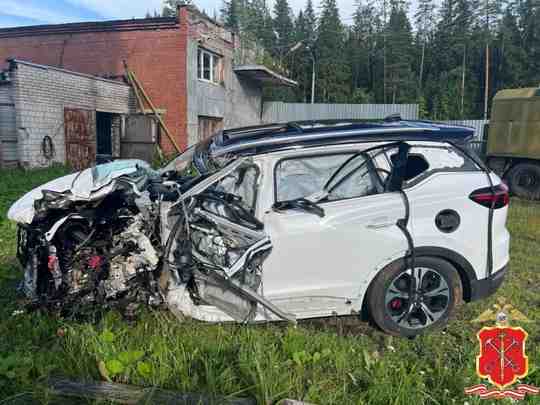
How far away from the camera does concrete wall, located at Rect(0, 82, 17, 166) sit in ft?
34.6

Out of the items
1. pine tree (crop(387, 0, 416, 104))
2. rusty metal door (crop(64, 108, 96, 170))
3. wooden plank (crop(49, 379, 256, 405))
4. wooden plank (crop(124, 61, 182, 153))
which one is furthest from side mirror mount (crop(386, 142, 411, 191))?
pine tree (crop(387, 0, 416, 104))

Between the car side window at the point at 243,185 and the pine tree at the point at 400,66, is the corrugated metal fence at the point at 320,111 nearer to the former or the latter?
the car side window at the point at 243,185

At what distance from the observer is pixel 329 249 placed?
3.01 m

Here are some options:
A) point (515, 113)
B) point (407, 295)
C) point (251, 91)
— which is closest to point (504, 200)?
point (407, 295)

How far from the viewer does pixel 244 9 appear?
Result: 5856cm

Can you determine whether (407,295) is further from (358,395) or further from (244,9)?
(244,9)

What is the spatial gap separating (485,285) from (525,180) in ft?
27.5

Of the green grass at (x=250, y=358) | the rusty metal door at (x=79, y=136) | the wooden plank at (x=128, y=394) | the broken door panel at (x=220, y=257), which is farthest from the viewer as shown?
the rusty metal door at (x=79, y=136)

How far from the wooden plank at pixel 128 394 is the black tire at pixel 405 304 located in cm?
127

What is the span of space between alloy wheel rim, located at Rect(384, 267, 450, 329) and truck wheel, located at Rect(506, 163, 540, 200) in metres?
8.44

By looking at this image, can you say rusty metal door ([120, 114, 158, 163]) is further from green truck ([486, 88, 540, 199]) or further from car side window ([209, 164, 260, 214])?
car side window ([209, 164, 260, 214])

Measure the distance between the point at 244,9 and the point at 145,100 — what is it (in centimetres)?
5020

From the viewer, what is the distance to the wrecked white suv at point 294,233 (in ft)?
9.80

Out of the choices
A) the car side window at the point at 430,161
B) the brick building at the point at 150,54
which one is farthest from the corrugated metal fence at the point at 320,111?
the car side window at the point at 430,161
